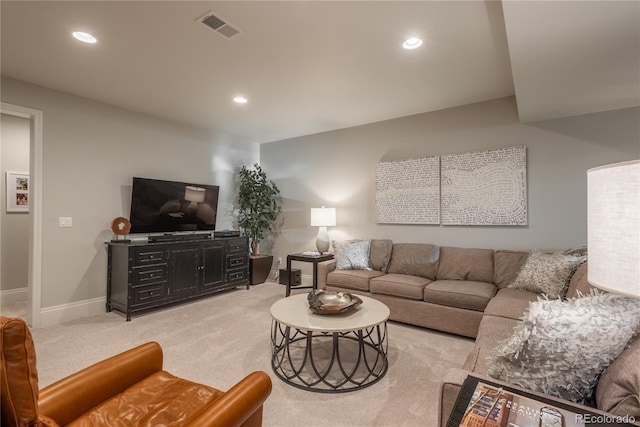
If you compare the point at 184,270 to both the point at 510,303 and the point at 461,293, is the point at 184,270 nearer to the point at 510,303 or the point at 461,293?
the point at 461,293

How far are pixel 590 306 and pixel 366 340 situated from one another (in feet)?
6.69

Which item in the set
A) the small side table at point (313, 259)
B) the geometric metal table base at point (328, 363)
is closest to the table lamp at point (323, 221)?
the small side table at point (313, 259)

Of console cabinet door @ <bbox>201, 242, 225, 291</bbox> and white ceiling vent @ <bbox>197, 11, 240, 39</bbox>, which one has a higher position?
white ceiling vent @ <bbox>197, 11, 240, 39</bbox>

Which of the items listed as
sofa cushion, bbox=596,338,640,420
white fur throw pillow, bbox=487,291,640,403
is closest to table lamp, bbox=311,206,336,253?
white fur throw pillow, bbox=487,291,640,403

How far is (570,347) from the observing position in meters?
1.07

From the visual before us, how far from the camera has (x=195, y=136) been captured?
4.87 m

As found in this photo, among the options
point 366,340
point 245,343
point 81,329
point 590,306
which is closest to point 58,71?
point 81,329

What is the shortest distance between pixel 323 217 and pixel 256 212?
52.8 inches

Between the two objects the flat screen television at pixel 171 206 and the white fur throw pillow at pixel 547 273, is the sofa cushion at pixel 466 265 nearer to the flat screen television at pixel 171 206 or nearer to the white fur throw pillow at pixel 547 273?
the white fur throw pillow at pixel 547 273

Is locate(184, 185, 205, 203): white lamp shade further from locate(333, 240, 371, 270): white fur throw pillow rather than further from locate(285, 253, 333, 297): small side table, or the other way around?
locate(333, 240, 371, 270): white fur throw pillow

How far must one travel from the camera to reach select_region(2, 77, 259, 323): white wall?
11.1ft

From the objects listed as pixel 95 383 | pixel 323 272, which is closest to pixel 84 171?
pixel 323 272
